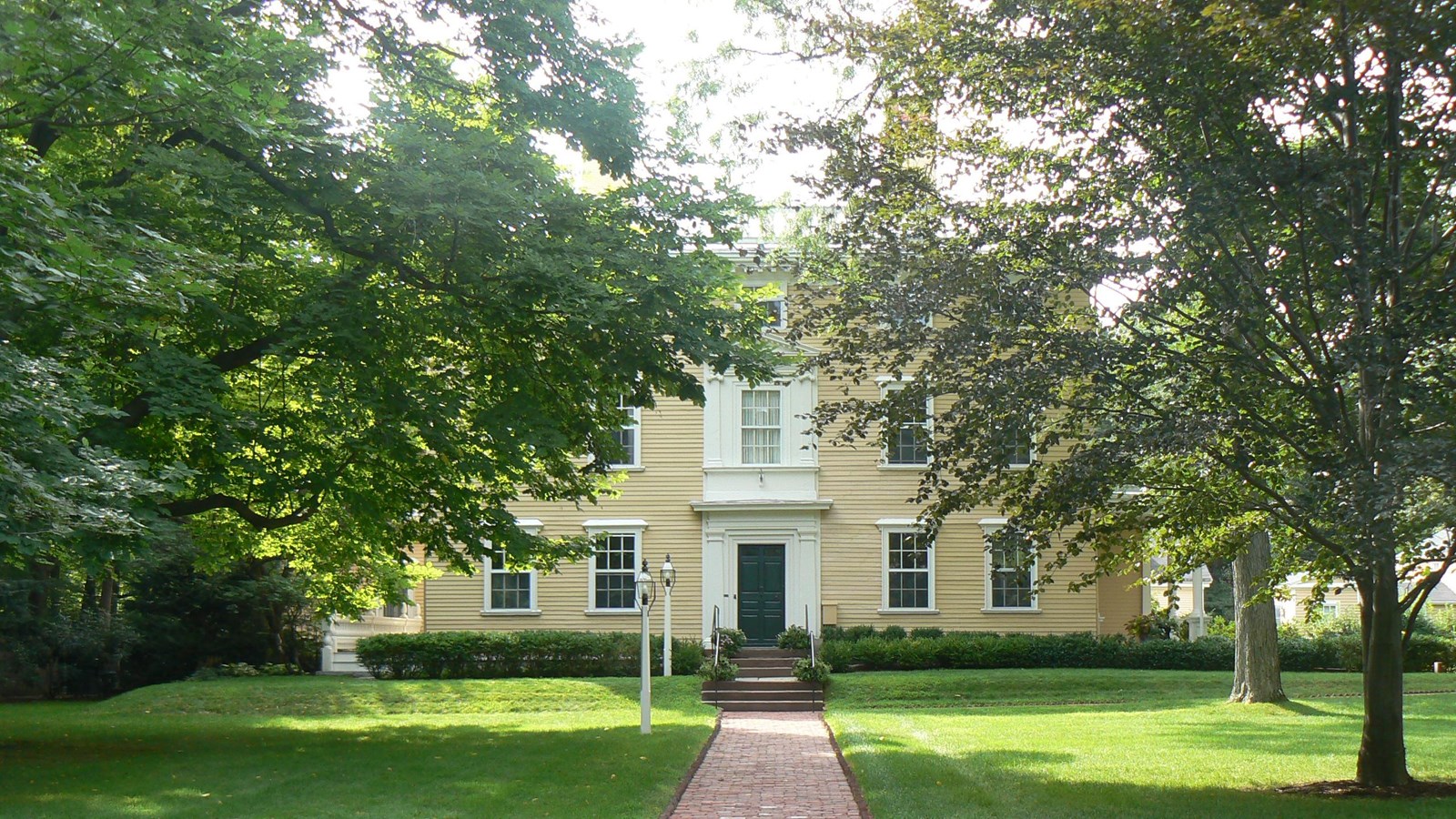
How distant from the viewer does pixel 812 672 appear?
930 inches

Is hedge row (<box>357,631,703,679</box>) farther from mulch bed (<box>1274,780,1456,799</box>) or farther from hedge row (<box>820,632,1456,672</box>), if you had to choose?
mulch bed (<box>1274,780,1456,799</box>)

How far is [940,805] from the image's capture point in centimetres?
1106

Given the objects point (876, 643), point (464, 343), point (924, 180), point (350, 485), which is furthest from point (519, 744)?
point (876, 643)

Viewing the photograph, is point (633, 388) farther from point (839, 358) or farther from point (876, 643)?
point (876, 643)

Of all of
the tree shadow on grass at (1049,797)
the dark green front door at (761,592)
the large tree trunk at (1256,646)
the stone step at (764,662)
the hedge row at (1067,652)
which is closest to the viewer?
the tree shadow on grass at (1049,797)

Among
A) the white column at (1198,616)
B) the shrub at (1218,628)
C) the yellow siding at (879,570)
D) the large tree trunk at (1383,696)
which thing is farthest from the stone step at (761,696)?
the large tree trunk at (1383,696)

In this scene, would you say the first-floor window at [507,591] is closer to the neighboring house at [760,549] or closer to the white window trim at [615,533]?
the neighboring house at [760,549]

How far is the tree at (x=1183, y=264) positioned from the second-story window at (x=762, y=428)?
16516mm

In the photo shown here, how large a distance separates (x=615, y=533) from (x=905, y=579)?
6.61 m

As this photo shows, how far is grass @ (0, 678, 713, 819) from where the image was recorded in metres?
11.5

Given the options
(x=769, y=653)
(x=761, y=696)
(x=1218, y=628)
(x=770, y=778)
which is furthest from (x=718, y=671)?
(x=770, y=778)

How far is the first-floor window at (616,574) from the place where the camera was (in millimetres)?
28875

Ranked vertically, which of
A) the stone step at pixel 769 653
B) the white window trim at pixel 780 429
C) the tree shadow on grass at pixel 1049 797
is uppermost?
the white window trim at pixel 780 429

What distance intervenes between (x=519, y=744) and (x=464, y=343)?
5070mm
